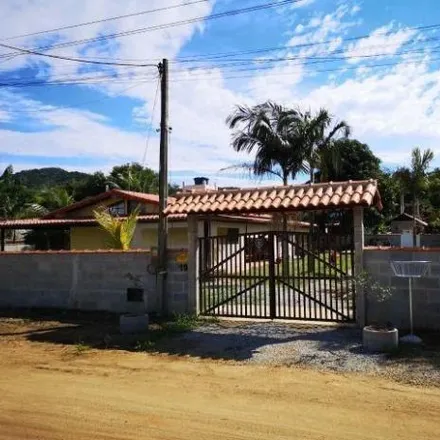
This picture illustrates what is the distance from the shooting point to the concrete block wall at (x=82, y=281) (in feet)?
38.7

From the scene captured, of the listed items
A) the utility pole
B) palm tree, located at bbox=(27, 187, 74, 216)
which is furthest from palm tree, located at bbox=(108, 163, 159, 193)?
the utility pole

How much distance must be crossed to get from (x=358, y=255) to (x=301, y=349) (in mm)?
2317

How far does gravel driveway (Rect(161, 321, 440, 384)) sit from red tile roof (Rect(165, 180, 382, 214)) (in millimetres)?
2244

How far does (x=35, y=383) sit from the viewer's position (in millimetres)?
6656

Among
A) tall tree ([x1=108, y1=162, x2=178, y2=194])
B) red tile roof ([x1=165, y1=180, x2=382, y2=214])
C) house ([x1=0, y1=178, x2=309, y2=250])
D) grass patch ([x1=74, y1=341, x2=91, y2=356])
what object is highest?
tall tree ([x1=108, y1=162, x2=178, y2=194])

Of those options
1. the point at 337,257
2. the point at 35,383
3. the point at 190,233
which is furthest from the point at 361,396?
the point at 190,233

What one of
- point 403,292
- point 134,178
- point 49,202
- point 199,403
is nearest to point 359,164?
point 134,178

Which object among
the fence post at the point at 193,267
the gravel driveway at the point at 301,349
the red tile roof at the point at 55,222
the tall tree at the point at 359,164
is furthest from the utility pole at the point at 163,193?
the tall tree at the point at 359,164

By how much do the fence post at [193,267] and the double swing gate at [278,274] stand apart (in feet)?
0.36

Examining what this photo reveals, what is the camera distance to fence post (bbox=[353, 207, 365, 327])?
9.62 metres

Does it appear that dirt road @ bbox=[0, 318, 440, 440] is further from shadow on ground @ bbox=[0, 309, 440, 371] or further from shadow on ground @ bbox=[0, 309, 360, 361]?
shadow on ground @ bbox=[0, 309, 360, 361]

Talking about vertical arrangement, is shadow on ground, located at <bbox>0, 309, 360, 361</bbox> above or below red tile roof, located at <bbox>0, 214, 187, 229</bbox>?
below

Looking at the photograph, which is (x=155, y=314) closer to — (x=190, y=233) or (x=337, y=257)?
(x=190, y=233)

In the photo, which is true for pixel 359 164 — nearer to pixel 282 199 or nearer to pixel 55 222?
pixel 55 222
